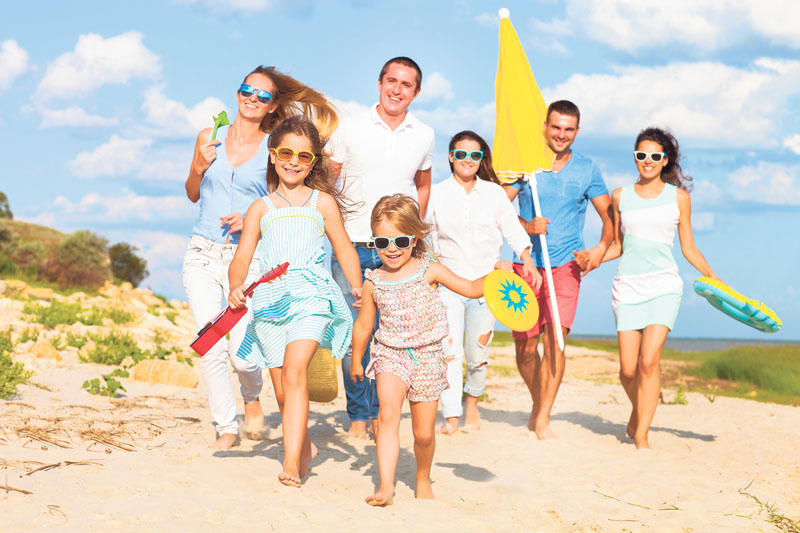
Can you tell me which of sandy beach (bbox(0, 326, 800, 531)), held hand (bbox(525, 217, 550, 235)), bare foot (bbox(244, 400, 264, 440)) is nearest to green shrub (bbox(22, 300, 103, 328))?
sandy beach (bbox(0, 326, 800, 531))

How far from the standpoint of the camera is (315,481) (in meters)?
4.94

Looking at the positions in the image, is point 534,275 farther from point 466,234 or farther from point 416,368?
point 416,368

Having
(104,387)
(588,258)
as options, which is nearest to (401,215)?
(588,258)

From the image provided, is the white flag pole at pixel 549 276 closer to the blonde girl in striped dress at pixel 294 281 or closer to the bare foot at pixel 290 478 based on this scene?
the blonde girl in striped dress at pixel 294 281

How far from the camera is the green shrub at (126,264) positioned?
29364 mm

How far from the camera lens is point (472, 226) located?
6.37 meters

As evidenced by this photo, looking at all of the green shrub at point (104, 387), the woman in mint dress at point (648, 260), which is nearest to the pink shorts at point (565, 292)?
the woman in mint dress at point (648, 260)

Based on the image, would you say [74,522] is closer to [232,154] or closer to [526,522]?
[526,522]

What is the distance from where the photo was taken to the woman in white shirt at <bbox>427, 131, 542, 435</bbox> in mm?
6367

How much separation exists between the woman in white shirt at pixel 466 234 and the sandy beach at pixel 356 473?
3.00 ft

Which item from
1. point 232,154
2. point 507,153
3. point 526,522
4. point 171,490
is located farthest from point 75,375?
point 526,522

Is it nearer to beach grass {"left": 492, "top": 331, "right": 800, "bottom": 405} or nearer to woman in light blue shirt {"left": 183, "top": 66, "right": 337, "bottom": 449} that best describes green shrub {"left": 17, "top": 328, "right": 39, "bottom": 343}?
woman in light blue shirt {"left": 183, "top": 66, "right": 337, "bottom": 449}

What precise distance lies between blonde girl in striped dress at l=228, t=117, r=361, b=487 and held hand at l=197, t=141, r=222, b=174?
2.37ft

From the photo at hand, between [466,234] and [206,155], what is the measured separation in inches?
86.1
